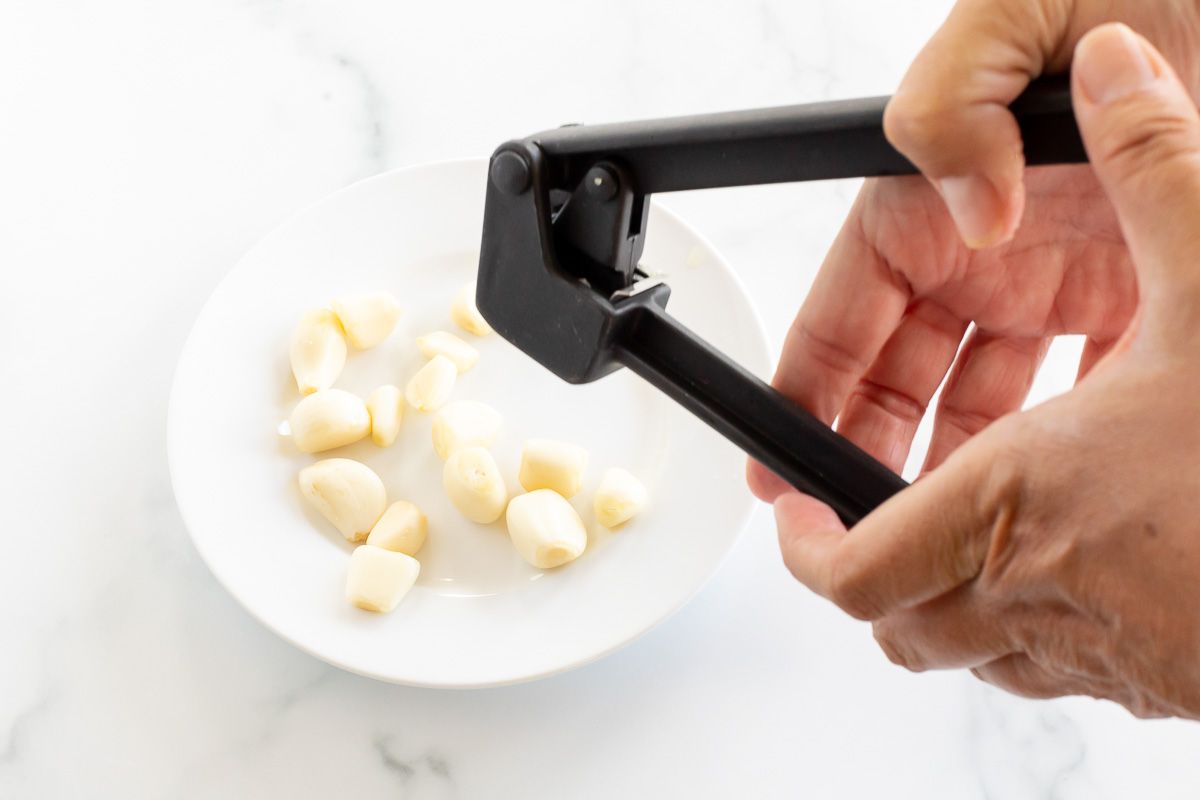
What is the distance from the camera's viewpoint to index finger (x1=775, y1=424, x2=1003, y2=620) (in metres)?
0.45

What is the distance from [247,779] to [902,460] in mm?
540

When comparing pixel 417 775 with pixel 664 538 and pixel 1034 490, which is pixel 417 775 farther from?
pixel 1034 490

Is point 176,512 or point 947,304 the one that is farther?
point 176,512

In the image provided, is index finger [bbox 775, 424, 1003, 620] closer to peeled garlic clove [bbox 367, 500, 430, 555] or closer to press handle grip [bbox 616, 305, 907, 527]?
press handle grip [bbox 616, 305, 907, 527]

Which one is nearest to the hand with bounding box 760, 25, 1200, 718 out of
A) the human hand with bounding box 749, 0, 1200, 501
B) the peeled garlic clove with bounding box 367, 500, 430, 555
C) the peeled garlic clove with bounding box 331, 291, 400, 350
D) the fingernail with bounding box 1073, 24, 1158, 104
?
the fingernail with bounding box 1073, 24, 1158, 104

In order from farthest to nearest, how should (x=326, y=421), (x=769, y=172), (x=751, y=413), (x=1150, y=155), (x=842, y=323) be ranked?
(x=326, y=421) < (x=842, y=323) < (x=751, y=413) < (x=769, y=172) < (x=1150, y=155)

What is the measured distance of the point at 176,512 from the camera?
869 millimetres

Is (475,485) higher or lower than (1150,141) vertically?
lower

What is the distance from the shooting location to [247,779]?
0.76m

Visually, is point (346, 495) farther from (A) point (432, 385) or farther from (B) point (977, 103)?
(B) point (977, 103)

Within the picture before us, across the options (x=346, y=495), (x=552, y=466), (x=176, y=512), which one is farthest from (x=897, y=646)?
(x=176, y=512)

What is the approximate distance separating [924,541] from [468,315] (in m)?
0.53

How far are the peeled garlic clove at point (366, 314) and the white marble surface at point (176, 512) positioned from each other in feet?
0.57

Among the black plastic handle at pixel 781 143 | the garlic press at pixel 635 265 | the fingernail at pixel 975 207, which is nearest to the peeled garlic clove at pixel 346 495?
the garlic press at pixel 635 265
